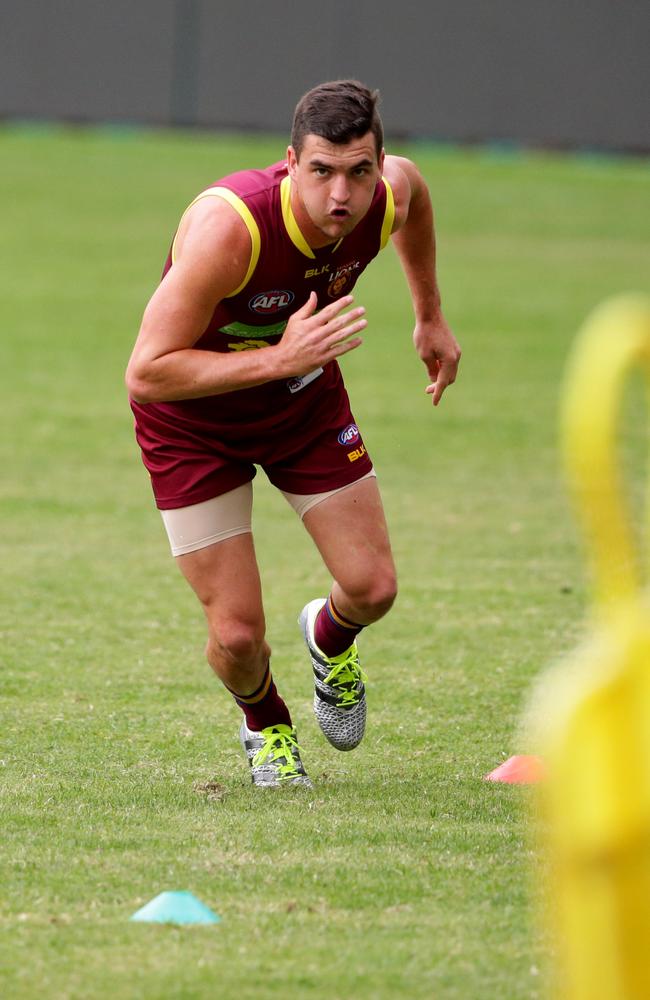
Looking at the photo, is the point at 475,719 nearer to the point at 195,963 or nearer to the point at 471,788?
the point at 471,788

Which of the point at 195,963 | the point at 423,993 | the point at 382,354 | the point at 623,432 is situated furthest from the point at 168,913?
the point at 382,354

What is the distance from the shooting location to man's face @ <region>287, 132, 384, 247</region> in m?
4.49

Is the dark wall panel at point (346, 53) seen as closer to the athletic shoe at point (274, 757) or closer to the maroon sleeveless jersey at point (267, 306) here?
the maroon sleeveless jersey at point (267, 306)

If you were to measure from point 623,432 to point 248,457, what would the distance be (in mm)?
8488

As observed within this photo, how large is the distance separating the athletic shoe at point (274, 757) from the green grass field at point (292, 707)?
0.36 feet

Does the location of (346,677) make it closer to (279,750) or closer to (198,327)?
(279,750)

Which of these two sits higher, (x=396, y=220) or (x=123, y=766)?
(x=396, y=220)

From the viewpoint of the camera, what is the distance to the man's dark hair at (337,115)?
4.46 m

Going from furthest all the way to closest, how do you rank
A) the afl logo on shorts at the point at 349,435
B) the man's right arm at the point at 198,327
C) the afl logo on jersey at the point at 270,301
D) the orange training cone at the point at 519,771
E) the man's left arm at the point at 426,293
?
1. the man's left arm at the point at 426,293
2. the afl logo on shorts at the point at 349,435
3. the orange training cone at the point at 519,771
4. the afl logo on jersey at the point at 270,301
5. the man's right arm at the point at 198,327

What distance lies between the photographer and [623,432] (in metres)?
13.0

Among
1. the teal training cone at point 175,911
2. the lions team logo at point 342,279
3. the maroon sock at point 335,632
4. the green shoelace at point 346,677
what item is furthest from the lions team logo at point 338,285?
the teal training cone at point 175,911

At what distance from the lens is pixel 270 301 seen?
15.6 feet

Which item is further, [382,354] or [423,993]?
[382,354]

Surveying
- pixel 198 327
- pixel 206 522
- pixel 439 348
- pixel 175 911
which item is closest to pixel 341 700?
pixel 206 522
